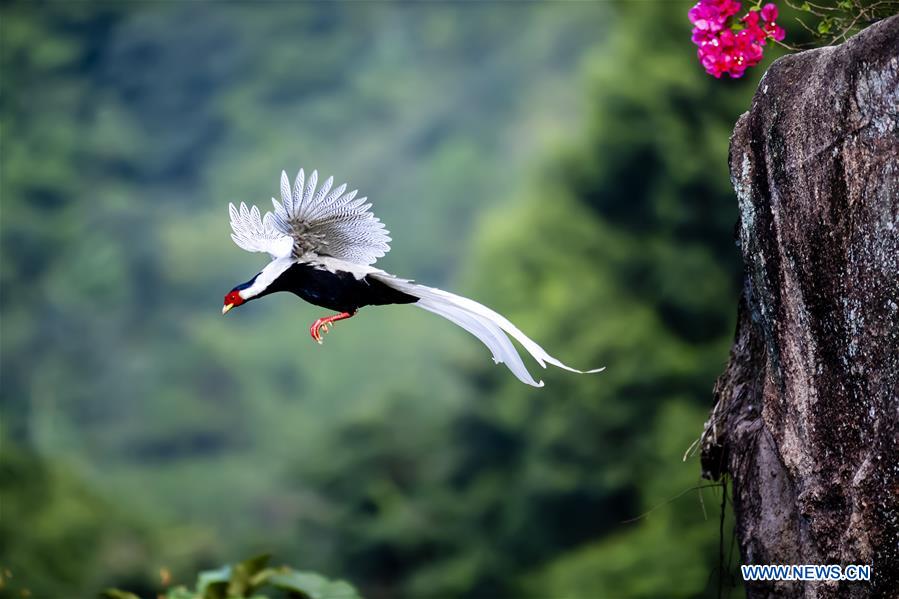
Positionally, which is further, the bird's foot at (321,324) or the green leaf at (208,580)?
the green leaf at (208,580)

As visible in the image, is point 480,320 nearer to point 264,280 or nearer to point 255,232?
point 264,280

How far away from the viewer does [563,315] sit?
486 inches

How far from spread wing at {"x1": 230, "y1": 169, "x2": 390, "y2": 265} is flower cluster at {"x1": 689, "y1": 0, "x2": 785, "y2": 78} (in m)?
1.39

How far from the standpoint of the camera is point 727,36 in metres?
3.83

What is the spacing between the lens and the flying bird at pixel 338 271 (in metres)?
3.12

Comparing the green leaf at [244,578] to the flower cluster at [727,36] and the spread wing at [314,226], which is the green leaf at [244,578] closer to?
the spread wing at [314,226]

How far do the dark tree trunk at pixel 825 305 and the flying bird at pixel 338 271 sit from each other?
99 cm

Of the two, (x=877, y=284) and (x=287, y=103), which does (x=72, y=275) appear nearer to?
(x=287, y=103)

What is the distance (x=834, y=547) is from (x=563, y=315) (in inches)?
347

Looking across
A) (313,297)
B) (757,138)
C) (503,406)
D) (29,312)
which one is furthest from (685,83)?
(29,312)

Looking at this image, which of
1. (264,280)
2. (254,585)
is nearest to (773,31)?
(264,280)

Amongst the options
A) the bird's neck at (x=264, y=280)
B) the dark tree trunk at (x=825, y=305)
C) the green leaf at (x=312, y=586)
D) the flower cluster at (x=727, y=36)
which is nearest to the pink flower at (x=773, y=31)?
the flower cluster at (x=727, y=36)

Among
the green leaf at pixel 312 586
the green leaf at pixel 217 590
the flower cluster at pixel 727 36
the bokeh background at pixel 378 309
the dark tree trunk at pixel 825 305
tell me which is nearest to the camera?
the dark tree trunk at pixel 825 305

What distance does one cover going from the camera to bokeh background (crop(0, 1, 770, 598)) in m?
11.7
